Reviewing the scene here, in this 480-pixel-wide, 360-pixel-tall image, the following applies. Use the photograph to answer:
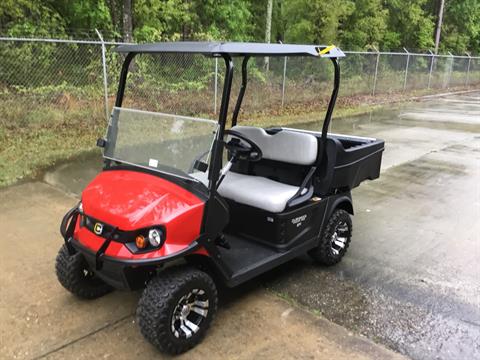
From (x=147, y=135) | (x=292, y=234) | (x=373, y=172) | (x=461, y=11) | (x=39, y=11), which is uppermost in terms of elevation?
(x=461, y=11)

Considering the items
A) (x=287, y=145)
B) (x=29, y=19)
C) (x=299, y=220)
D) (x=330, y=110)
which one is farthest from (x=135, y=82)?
(x=299, y=220)

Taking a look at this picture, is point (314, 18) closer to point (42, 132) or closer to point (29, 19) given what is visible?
point (29, 19)

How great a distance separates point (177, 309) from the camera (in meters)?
2.53

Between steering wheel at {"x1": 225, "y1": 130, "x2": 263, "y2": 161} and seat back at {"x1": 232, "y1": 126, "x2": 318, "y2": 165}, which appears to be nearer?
steering wheel at {"x1": 225, "y1": 130, "x2": 263, "y2": 161}

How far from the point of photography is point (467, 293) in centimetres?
335

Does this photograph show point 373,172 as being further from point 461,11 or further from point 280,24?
point 461,11

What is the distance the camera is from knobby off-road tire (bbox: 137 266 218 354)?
2432 mm

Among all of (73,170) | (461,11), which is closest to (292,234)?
(73,170)

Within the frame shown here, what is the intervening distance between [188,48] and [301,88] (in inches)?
411

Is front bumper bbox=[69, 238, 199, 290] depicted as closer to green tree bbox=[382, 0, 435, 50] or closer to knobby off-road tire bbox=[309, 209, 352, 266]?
knobby off-road tire bbox=[309, 209, 352, 266]

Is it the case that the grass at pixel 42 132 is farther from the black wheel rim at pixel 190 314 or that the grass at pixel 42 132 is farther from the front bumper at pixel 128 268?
the black wheel rim at pixel 190 314

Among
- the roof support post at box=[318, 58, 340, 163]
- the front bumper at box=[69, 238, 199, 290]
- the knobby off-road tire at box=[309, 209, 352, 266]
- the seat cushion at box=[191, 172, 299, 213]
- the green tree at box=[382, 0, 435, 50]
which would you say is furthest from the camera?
the green tree at box=[382, 0, 435, 50]

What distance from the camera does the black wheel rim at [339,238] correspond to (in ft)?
12.1

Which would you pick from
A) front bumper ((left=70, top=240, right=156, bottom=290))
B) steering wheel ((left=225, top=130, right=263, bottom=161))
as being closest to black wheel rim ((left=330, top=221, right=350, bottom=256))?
steering wheel ((left=225, top=130, right=263, bottom=161))
